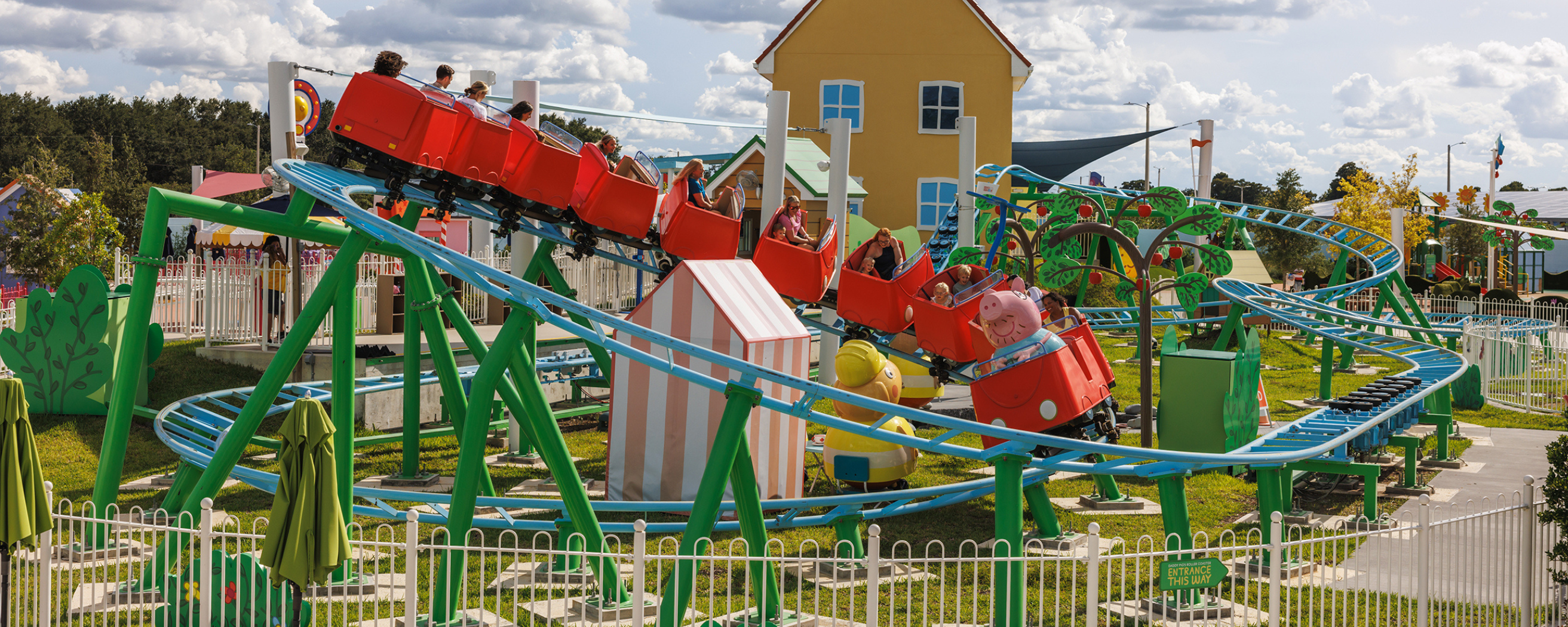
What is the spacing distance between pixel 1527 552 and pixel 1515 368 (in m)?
13.2

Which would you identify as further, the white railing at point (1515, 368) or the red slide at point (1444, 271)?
the red slide at point (1444, 271)

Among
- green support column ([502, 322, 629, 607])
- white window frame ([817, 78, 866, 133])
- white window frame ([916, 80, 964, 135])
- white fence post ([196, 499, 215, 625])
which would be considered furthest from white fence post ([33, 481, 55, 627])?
white window frame ([916, 80, 964, 135])

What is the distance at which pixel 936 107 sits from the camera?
3009 cm

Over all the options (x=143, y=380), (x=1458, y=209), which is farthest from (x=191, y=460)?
(x=1458, y=209)

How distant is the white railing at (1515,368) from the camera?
1833 cm

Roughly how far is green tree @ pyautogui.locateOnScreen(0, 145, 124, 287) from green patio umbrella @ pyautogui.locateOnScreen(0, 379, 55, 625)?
1911 centimetres

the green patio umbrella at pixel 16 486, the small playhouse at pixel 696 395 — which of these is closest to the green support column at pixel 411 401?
the small playhouse at pixel 696 395

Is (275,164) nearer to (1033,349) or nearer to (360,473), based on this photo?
(360,473)

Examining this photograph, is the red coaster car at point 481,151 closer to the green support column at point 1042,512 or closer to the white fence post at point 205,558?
the white fence post at point 205,558

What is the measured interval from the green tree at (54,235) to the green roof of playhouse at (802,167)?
41.4 feet

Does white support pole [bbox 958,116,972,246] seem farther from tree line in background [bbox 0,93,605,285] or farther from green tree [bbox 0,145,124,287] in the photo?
green tree [bbox 0,145,124,287]

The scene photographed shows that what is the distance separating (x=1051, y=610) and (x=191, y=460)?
6.10 meters

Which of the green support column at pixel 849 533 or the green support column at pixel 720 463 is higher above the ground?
the green support column at pixel 720 463

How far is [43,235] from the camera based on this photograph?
26.9 m
